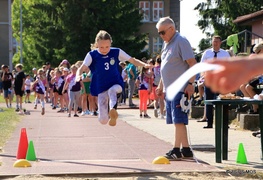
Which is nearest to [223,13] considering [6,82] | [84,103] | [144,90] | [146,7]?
[146,7]

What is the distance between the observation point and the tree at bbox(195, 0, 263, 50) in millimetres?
46469

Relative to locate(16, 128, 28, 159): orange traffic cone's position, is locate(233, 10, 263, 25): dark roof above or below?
above

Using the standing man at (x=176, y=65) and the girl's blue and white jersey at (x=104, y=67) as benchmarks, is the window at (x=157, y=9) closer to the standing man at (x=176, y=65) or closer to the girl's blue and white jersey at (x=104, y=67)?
the girl's blue and white jersey at (x=104, y=67)

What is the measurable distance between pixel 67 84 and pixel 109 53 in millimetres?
12618

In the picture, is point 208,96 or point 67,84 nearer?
point 208,96

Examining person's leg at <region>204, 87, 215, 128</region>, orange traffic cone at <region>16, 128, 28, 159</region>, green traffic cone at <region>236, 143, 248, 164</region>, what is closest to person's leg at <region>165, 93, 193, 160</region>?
green traffic cone at <region>236, 143, 248, 164</region>

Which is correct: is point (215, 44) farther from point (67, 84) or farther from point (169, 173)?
point (67, 84)

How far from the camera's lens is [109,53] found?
10078 mm

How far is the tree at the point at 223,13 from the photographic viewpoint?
46.5 meters

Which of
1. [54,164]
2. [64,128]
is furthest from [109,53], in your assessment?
[64,128]

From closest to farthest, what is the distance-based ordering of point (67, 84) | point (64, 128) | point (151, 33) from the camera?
point (64, 128) → point (67, 84) → point (151, 33)

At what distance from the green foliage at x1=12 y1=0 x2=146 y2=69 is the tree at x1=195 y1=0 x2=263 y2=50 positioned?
561cm

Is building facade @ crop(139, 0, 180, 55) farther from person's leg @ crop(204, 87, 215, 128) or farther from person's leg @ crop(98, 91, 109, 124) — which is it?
person's leg @ crop(98, 91, 109, 124)

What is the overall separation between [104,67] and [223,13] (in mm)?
41724
